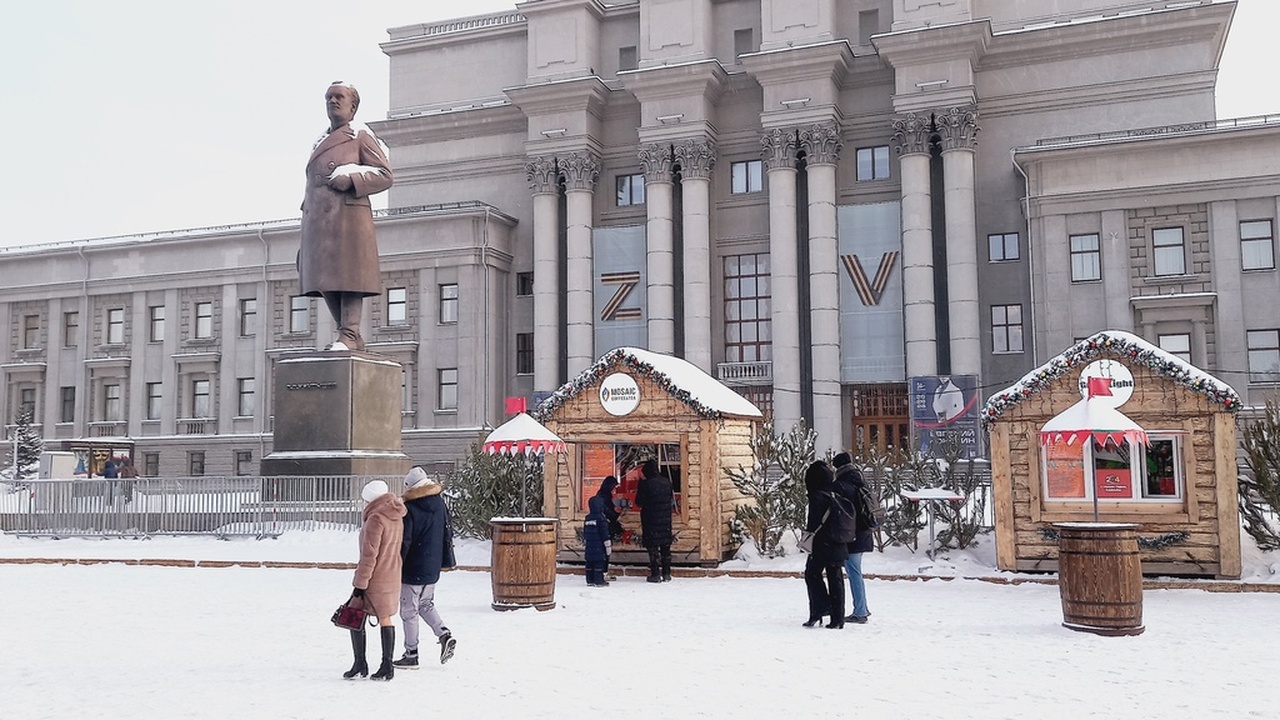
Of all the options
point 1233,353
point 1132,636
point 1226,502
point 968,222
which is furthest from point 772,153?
point 1132,636

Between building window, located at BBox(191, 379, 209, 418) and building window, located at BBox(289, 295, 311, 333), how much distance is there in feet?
18.4

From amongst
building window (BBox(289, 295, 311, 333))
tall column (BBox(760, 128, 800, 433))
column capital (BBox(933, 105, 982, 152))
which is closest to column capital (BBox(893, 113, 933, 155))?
column capital (BBox(933, 105, 982, 152))

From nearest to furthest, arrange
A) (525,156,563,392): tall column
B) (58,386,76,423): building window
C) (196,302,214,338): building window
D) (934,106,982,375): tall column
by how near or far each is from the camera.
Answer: (934,106,982,375): tall column < (525,156,563,392): tall column < (196,302,214,338): building window < (58,386,76,423): building window

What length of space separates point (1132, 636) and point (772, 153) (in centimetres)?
3747

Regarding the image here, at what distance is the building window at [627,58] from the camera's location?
52625 millimetres

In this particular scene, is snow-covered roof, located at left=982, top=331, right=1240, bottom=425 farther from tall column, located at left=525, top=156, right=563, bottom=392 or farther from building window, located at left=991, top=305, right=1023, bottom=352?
tall column, located at left=525, top=156, right=563, bottom=392

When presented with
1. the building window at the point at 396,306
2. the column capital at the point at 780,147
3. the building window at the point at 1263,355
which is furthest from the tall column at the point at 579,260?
the building window at the point at 1263,355

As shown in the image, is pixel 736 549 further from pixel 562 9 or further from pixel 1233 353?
pixel 562 9

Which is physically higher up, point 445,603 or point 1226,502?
point 1226,502

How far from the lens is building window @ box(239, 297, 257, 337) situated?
53.7 m

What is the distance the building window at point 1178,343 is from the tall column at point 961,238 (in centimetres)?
660

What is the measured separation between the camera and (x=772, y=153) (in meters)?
47.3

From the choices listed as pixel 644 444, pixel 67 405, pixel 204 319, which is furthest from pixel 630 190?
pixel 644 444

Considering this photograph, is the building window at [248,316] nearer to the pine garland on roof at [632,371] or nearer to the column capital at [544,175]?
the column capital at [544,175]
